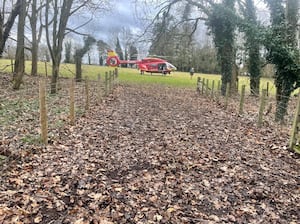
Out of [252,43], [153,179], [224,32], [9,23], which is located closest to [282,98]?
[252,43]

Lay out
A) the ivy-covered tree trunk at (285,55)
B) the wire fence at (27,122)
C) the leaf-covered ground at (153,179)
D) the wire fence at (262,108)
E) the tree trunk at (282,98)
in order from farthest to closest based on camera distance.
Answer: the ivy-covered tree trunk at (285,55) → the tree trunk at (282,98) → the wire fence at (262,108) → the wire fence at (27,122) → the leaf-covered ground at (153,179)

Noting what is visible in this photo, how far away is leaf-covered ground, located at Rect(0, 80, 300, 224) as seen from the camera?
390 cm

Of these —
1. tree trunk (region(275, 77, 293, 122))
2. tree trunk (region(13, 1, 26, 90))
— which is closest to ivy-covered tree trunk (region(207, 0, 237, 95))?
tree trunk (region(275, 77, 293, 122))

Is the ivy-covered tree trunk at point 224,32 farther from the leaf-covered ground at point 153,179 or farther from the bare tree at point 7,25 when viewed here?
the leaf-covered ground at point 153,179

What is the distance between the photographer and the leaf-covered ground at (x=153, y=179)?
390 centimetres

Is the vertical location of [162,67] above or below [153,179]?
above

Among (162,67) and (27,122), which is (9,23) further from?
(162,67)

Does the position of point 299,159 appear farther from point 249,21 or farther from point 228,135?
point 249,21

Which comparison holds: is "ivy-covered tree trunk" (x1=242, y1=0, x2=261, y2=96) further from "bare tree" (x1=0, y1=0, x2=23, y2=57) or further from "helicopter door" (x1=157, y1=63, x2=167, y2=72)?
"helicopter door" (x1=157, y1=63, x2=167, y2=72)

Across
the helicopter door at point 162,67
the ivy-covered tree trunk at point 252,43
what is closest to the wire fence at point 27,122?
the ivy-covered tree trunk at point 252,43

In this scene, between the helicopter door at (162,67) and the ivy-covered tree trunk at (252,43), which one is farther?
the helicopter door at (162,67)

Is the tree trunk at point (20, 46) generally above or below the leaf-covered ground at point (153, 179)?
above

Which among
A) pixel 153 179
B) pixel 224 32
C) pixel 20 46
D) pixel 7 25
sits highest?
pixel 224 32

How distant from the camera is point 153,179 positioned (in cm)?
499
